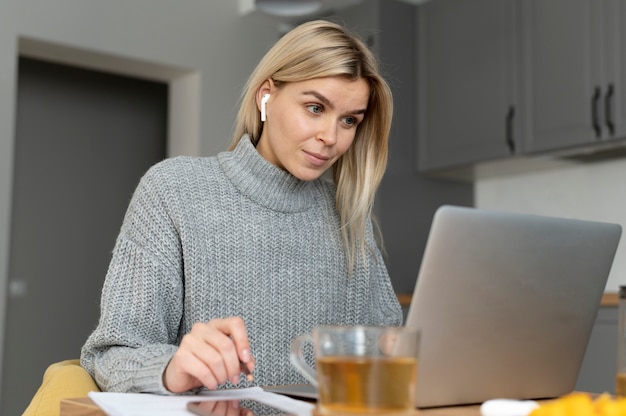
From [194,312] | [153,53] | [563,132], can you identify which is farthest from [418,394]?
[153,53]

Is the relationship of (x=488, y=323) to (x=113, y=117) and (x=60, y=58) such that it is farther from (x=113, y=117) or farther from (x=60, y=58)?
(x=113, y=117)

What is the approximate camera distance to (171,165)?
58.9 inches

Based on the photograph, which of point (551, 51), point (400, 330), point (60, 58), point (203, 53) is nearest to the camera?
point (400, 330)

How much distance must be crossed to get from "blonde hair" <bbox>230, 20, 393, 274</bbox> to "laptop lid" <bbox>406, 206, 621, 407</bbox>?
59 centimetres

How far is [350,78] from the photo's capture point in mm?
1432

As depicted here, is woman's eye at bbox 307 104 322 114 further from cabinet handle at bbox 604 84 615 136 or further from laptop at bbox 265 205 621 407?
cabinet handle at bbox 604 84 615 136

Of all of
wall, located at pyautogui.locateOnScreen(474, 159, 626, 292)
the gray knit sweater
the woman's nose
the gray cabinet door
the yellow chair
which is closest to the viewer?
the yellow chair

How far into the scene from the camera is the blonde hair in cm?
143

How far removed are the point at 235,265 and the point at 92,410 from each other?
63 cm

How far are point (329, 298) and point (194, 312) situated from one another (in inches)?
11.1

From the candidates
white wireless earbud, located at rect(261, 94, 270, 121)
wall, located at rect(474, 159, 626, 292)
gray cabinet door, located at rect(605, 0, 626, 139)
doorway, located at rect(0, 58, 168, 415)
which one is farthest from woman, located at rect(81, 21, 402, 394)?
doorway, located at rect(0, 58, 168, 415)

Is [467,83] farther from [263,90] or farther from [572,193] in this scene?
[263,90]

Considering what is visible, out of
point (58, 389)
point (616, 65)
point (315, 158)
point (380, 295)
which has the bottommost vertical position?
point (58, 389)

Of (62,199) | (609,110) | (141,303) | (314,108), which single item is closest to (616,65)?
(609,110)
